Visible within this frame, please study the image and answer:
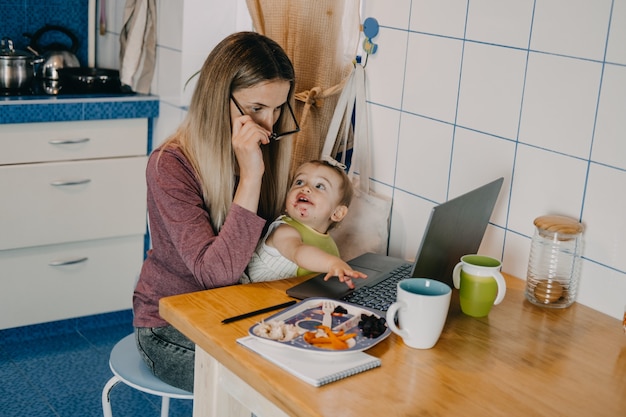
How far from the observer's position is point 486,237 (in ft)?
6.49

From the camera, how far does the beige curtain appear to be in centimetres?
230

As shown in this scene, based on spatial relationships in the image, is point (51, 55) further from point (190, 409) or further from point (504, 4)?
point (504, 4)

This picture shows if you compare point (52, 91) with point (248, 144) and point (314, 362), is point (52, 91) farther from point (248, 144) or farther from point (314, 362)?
point (314, 362)

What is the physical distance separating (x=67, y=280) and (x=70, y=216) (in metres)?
0.27

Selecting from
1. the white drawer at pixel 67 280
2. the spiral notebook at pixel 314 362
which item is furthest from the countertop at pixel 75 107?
the spiral notebook at pixel 314 362

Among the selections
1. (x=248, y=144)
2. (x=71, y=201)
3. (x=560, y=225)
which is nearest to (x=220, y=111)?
(x=248, y=144)

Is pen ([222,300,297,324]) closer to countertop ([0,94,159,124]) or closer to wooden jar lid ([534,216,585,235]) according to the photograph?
wooden jar lid ([534,216,585,235])

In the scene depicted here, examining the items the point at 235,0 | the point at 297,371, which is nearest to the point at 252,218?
the point at 297,371

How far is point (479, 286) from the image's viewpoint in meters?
1.61

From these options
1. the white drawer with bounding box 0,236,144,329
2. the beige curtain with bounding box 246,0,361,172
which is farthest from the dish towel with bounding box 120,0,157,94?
the beige curtain with bounding box 246,0,361,172

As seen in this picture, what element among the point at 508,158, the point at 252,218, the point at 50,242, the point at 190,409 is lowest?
the point at 190,409

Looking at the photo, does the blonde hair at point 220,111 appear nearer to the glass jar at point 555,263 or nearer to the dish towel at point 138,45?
the glass jar at point 555,263

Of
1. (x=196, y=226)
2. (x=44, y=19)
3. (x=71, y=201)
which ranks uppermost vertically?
(x=44, y=19)

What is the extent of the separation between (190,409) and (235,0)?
57.4 inches
